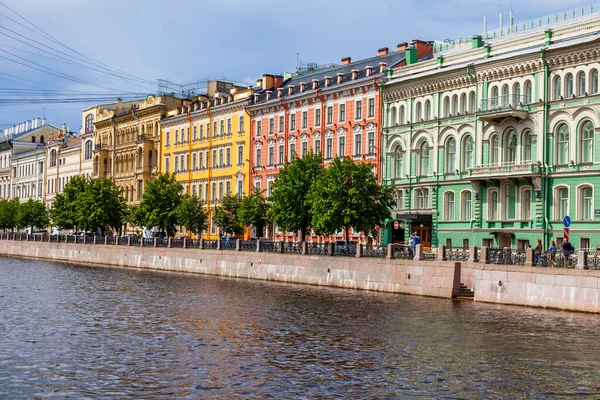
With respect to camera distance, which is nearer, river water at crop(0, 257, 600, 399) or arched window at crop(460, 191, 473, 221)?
river water at crop(0, 257, 600, 399)

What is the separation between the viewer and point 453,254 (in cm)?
3578

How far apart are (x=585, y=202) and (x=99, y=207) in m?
41.1

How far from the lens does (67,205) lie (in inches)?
3024

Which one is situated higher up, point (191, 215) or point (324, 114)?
point (324, 114)

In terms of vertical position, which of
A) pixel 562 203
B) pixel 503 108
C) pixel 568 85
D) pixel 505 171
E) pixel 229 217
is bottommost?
pixel 229 217

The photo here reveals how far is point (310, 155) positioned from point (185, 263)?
371 inches

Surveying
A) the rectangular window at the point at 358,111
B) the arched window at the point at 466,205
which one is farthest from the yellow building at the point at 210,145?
the arched window at the point at 466,205

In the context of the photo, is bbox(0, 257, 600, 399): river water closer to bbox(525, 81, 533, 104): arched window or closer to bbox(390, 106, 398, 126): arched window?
bbox(525, 81, 533, 104): arched window

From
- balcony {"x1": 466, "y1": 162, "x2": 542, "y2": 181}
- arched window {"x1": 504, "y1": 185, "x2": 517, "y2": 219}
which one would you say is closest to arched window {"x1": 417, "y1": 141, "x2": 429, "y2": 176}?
balcony {"x1": 466, "y1": 162, "x2": 542, "y2": 181}

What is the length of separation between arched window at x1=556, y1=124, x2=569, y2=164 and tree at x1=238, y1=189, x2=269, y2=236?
1947 centimetres

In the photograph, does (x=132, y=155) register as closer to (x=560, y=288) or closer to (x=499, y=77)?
(x=499, y=77)

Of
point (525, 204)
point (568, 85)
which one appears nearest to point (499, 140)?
point (525, 204)

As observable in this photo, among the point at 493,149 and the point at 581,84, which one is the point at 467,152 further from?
the point at 581,84

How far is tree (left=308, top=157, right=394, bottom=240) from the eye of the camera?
4481 cm
